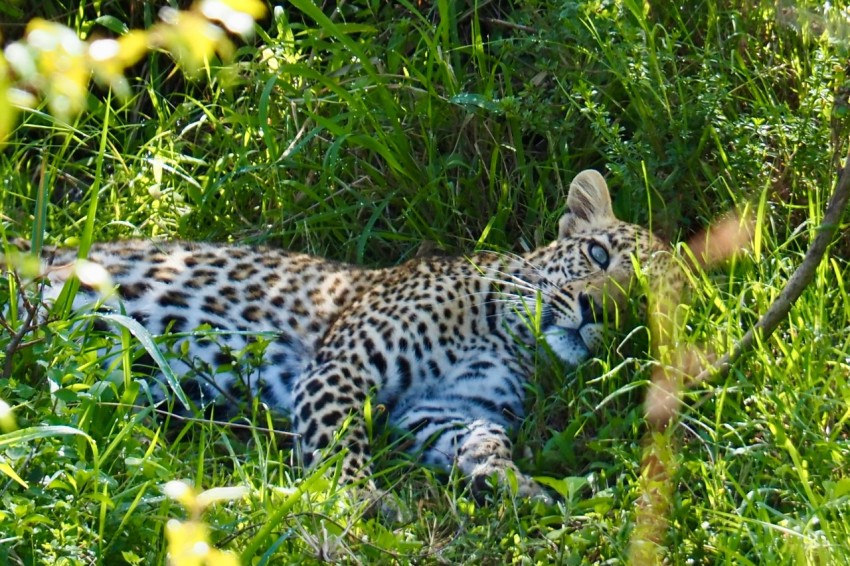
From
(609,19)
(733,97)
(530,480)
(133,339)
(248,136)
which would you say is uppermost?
(609,19)

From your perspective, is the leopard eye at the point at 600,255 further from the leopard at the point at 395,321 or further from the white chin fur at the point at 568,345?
the white chin fur at the point at 568,345

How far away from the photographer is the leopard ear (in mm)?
5410

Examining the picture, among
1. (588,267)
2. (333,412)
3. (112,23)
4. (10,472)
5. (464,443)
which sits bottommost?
(464,443)

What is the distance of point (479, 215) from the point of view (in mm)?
6008

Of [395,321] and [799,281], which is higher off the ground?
[799,281]

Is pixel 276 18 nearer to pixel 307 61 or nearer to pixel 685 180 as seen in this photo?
pixel 307 61

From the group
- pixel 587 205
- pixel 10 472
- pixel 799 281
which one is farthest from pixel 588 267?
pixel 10 472

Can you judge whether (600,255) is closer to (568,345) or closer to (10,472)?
(568,345)

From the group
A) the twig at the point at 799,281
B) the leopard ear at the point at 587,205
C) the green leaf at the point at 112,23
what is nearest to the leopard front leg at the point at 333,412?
the leopard ear at the point at 587,205

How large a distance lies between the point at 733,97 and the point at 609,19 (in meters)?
0.79

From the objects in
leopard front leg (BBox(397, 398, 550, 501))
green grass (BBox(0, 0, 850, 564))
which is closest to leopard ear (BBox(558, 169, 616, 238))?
green grass (BBox(0, 0, 850, 564))

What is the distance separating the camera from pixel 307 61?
6480 millimetres

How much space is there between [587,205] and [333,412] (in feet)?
5.30

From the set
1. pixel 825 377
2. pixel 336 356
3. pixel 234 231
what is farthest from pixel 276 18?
pixel 825 377
